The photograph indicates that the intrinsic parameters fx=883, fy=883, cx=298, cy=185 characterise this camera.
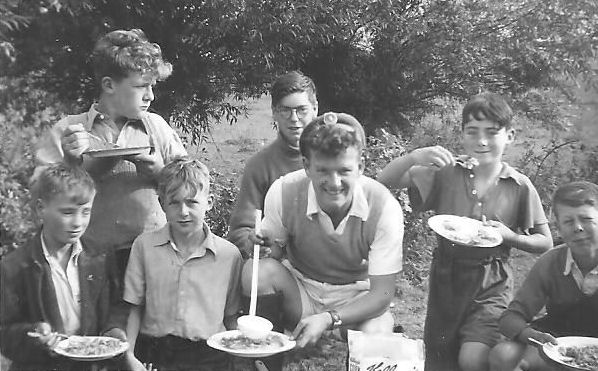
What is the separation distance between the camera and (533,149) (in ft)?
8.48

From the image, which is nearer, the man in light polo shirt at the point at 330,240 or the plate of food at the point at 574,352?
the plate of food at the point at 574,352

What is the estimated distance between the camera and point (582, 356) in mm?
2338

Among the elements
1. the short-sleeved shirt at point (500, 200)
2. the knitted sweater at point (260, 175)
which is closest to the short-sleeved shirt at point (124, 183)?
the knitted sweater at point (260, 175)

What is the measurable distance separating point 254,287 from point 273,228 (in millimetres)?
208

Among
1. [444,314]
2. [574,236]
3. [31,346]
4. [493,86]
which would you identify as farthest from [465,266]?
[31,346]

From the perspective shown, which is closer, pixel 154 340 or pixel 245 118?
pixel 154 340

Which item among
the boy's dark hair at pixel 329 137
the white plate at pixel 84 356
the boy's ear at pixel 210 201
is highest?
the boy's dark hair at pixel 329 137

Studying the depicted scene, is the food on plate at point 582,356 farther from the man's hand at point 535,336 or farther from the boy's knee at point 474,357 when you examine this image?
the boy's knee at point 474,357

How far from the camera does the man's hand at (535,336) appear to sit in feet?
7.84

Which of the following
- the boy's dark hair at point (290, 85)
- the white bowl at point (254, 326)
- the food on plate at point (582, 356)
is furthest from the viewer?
the boy's dark hair at point (290, 85)

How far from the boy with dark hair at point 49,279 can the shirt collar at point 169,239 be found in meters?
0.21

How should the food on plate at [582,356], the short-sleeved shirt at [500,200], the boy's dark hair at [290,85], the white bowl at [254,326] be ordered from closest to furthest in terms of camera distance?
1. the food on plate at [582,356]
2. the white bowl at [254,326]
3. the short-sleeved shirt at [500,200]
4. the boy's dark hair at [290,85]

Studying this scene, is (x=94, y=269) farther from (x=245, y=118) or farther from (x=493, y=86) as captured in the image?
(x=493, y=86)

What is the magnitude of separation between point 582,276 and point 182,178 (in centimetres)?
113
